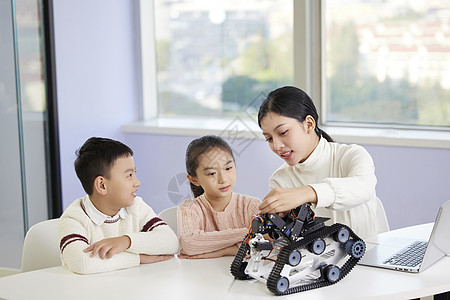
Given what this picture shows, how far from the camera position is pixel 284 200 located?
1.53 meters

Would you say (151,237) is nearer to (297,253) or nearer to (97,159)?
(97,159)

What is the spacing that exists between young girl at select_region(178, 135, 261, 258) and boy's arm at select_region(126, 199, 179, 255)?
0.06 meters

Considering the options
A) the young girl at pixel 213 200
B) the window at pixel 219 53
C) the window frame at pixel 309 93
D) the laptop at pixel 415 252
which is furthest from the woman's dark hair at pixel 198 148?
the window at pixel 219 53

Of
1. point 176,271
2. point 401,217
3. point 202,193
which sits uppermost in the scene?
point 202,193

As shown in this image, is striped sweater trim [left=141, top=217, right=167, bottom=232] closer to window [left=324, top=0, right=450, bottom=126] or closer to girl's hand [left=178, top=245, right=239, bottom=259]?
girl's hand [left=178, top=245, right=239, bottom=259]

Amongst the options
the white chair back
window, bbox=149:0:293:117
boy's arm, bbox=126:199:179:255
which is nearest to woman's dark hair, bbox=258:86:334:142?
boy's arm, bbox=126:199:179:255

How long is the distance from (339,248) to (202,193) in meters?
0.63

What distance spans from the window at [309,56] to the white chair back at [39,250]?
6.05 ft

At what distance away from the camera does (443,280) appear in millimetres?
1517

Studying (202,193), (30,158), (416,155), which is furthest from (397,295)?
(30,158)

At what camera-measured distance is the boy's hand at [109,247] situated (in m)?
1.67

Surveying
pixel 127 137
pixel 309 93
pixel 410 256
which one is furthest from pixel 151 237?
pixel 127 137

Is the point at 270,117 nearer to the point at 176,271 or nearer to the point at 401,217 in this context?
the point at 176,271

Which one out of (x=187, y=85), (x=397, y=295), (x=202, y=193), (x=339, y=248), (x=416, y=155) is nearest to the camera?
(x=397, y=295)
